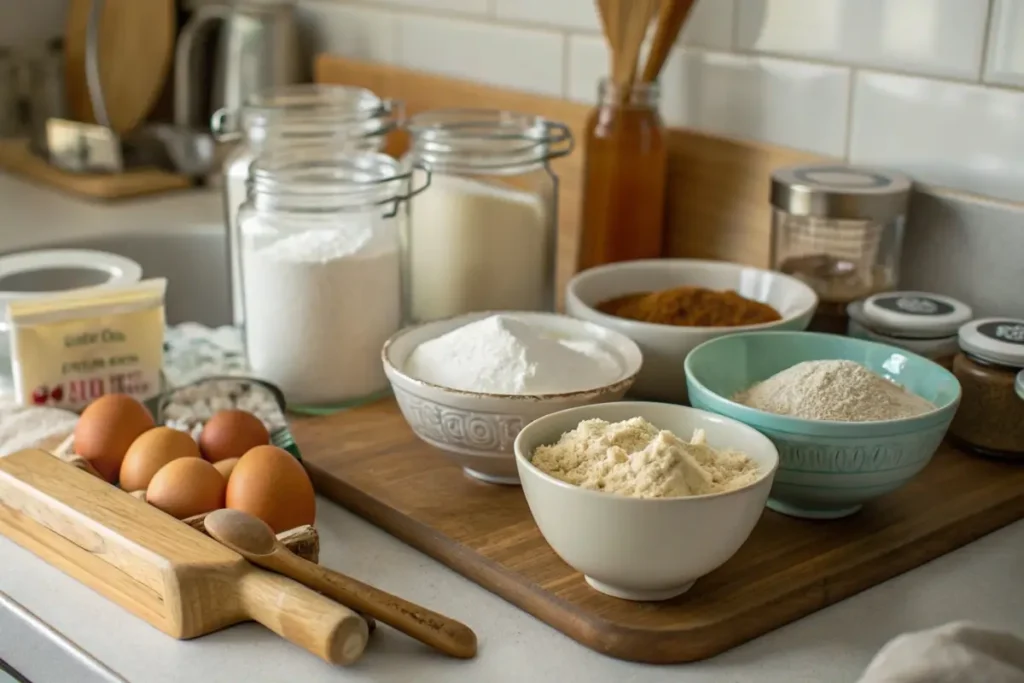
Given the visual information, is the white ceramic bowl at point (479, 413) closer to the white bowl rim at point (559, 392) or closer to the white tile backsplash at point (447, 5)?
the white bowl rim at point (559, 392)

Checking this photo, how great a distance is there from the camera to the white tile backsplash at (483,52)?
1.42 metres

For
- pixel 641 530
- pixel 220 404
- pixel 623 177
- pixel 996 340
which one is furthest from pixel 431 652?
pixel 623 177

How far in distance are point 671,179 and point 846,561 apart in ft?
1.88

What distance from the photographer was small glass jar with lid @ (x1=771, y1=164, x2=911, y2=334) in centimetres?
103

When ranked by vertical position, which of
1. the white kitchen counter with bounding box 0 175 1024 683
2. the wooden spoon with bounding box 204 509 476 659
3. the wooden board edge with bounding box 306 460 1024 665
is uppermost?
the wooden spoon with bounding box 204 509 476 659

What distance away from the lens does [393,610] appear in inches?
28.0

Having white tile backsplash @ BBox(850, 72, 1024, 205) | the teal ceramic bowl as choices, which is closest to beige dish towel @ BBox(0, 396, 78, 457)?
the teal ceramic bowl

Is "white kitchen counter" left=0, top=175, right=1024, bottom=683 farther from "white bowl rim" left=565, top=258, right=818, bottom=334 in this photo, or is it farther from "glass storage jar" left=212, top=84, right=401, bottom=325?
"glass storage jar" left=212, top=84, right=401, bottom=325

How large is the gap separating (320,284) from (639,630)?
0.45 m

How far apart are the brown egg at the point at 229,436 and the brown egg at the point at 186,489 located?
7cm

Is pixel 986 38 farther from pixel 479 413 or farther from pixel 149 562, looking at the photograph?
pixel 149 562

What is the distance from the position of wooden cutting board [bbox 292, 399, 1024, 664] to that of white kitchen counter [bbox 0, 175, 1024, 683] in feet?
0.03

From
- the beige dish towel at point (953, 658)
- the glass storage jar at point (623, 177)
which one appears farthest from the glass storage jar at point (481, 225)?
the beige dish towel at point (953, 658)

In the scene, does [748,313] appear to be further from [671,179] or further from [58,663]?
[58,663]
